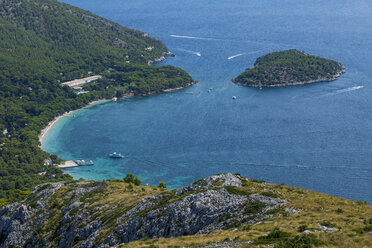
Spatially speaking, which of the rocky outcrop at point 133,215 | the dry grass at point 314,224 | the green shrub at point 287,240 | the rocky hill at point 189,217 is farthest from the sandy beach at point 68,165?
the green shrub at point 287,240

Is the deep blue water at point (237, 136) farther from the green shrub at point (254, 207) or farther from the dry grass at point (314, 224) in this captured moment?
the green shrub at point (254, 207)

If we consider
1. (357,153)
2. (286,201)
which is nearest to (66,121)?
(357,153)

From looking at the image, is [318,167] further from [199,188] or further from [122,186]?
[199,188]

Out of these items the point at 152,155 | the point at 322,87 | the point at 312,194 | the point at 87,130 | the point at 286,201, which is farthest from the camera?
the point at 322,87

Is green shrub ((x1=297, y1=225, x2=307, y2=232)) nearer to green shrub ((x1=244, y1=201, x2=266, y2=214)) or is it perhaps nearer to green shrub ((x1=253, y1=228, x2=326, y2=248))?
green shrub ((x1=253, y1=228, x2=326, y2=248))

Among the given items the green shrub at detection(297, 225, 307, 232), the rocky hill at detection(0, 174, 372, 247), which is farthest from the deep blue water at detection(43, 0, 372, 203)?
the green shrub at detection(297, 225, 307, 232)

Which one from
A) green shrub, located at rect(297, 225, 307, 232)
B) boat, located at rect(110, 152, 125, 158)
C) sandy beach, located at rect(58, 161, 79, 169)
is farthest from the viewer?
boat, located at rect(110, 152, 125, 158)

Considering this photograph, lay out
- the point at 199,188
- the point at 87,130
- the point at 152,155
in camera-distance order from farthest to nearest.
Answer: the point at 87,130
the point at 152,155
the point at 199,188

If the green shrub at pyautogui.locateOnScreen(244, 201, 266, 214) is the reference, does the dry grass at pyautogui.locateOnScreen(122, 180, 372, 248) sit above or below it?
above
